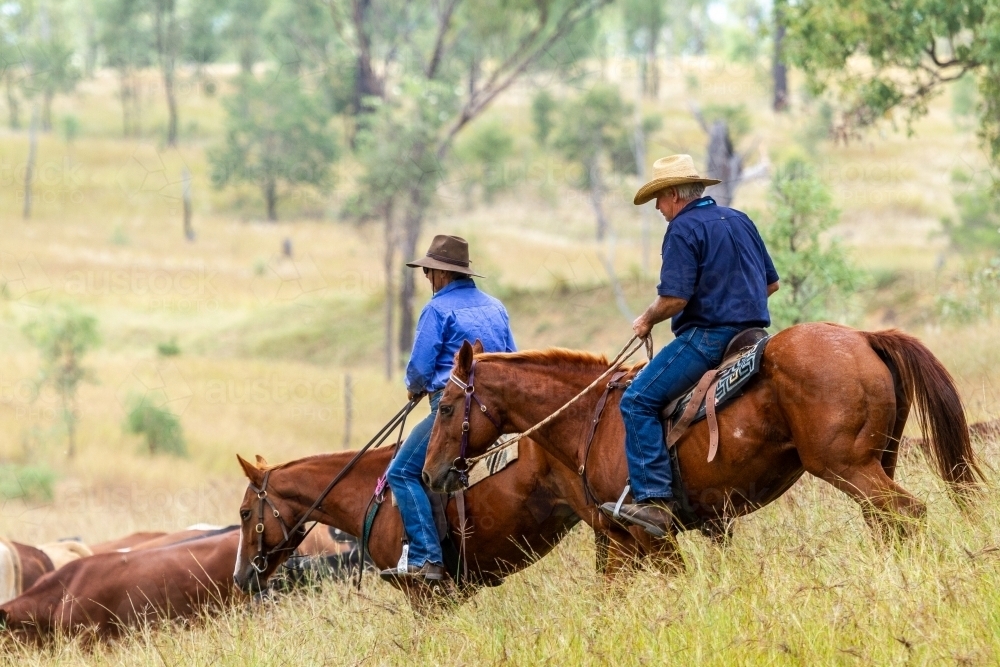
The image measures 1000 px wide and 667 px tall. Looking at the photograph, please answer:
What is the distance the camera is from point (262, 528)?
25.9ft

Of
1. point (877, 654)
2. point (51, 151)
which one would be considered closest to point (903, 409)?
point (877, 654)

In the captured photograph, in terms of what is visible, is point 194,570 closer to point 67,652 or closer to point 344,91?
point 67,652

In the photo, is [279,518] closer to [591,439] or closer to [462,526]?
[462,526]

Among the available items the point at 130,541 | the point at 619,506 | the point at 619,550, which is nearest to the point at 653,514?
the point at 619,506

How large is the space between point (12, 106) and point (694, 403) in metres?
71.6

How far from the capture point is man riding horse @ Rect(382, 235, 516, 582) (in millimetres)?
7227

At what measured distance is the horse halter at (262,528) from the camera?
7.91 metres

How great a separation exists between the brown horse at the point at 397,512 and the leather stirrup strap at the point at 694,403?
94cm

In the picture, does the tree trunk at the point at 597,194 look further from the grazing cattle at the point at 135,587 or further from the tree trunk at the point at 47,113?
the tree trunk at the point at 47,113

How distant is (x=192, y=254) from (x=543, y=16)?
22.0 meters

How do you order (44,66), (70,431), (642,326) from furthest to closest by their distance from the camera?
(44,66)
(70,431)
(642,326)

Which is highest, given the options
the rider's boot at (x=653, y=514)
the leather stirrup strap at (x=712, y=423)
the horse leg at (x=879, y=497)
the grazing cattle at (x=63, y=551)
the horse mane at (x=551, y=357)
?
the horse mane at (x=551, y=357)

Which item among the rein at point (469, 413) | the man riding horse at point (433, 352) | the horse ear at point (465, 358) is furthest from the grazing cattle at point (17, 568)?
the horse ear at point (465, 358)

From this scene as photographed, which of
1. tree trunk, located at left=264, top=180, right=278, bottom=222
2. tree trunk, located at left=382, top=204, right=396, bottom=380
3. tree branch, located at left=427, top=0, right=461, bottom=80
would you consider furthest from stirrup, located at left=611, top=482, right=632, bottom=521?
tree trunk, located at left=264, top=180, right=278, bottom=222
